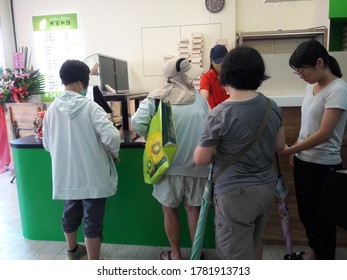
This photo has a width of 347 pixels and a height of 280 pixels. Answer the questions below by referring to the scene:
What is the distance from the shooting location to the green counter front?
2.03m

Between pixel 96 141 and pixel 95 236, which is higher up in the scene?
pixel 96 141

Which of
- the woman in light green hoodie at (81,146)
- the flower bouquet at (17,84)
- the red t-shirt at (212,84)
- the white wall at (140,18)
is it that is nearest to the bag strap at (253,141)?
the woman in light green hoodie at (81,146)

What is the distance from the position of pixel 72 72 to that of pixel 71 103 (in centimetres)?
16

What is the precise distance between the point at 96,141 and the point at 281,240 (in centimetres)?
145

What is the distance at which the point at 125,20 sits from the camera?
3.99m

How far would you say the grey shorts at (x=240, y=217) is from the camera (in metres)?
1.16

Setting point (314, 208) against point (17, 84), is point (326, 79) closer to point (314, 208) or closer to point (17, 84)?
point (314, 208)

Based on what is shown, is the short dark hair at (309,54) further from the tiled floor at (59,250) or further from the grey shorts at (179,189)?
the tiled floor at (59,250)

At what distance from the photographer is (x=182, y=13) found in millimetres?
3871

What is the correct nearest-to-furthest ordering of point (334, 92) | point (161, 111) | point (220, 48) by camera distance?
point (334, 92) < point (161, 111) < point (220, 48)

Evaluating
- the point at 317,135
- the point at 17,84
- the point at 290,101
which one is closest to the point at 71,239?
the point at 317,135

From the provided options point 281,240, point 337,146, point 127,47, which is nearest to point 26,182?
point 281,240
